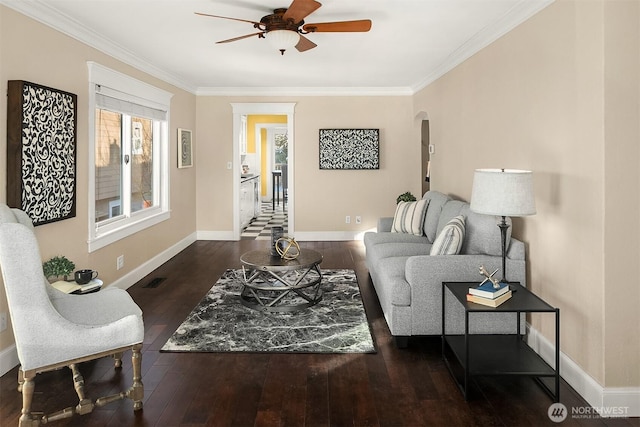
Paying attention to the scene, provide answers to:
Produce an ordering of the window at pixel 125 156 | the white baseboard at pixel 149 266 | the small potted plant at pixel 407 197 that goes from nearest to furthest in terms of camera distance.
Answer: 1. the window at pixel 125 156
2. the white baseboard at pixel 149 266
3. the small potted plant at pixel 407 197

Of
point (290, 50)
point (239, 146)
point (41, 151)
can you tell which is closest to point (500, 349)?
point (41, 151)

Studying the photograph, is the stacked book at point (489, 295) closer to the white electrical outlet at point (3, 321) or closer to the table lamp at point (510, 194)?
the table lamp at point (510, 194)

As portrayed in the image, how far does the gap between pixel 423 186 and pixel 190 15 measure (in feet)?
15.6

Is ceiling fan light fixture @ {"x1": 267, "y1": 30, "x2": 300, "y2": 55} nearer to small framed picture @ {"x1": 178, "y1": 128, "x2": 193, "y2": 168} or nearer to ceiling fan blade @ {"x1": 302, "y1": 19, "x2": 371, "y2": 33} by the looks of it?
ceiling fan blade @ {"x1": 302, "y1": 19, "x2": 371, "y2": 33}

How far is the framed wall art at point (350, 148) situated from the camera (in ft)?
23.7

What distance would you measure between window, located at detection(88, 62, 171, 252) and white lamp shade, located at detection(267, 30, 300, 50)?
1.66 meters

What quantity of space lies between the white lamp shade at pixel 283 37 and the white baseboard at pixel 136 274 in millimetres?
2707

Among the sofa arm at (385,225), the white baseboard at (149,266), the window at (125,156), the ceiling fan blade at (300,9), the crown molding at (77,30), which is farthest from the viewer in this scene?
the sofa arm at (385,225)

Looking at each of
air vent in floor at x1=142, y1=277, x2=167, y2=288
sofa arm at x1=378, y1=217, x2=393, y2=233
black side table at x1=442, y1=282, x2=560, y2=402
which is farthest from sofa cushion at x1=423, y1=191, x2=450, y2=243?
air vent in floor at x1=142, y1=277, x2=167, y2=288

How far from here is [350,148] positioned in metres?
7.27

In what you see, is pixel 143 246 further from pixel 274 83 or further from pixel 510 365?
pixel 510 365

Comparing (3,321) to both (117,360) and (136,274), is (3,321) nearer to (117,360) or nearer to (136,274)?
(117,360)

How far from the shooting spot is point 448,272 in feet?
10.4

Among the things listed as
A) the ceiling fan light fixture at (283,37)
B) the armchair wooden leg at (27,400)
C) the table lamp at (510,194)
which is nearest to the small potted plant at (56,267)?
the armchair wooden leg at (27,400)
